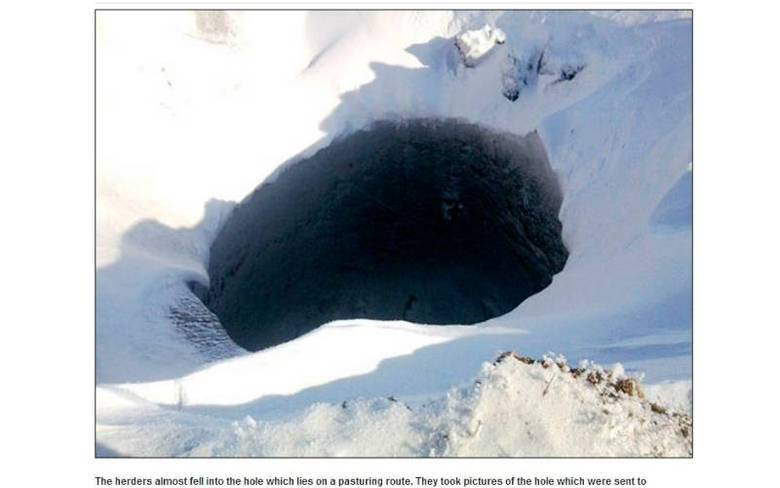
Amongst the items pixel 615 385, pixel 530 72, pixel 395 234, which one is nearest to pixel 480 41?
pixel 530 72

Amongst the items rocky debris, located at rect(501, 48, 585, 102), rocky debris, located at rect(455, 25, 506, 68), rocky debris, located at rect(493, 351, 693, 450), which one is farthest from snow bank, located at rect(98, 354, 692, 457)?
rocky debris, located at rect(455, 25, 506, 68)

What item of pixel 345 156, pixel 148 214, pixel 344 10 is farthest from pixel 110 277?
pixel 344 10

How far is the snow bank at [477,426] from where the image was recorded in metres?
4.73

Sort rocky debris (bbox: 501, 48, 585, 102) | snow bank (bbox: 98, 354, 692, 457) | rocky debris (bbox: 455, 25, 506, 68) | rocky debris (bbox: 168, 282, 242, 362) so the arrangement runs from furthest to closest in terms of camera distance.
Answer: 1. rocky debris (bbox: 455, 25, 506, 68)
2. rocky debris (bbox: 501, 48, 585, 102)
3. rocky debris (bbox: 168, 282, 242, 362)
4. snow bank (bbox: 98, 354, 692, 457)

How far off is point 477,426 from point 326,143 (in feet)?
24.6

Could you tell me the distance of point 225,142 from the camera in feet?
36.8

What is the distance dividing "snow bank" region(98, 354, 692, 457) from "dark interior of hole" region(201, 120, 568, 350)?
17.3 ft

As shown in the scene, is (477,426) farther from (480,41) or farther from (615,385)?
(480,41)

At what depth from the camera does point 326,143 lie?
11.6 m

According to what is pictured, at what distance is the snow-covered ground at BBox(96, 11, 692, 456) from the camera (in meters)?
5.04

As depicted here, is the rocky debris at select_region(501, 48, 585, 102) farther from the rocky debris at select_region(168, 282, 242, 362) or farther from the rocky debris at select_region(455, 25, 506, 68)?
the rocky debris at select_region(168, 282, 242, 362)

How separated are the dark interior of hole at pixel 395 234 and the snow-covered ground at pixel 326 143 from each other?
0.35m

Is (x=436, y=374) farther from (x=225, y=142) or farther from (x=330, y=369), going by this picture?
(x=225, y=142)

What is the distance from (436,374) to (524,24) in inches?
298
